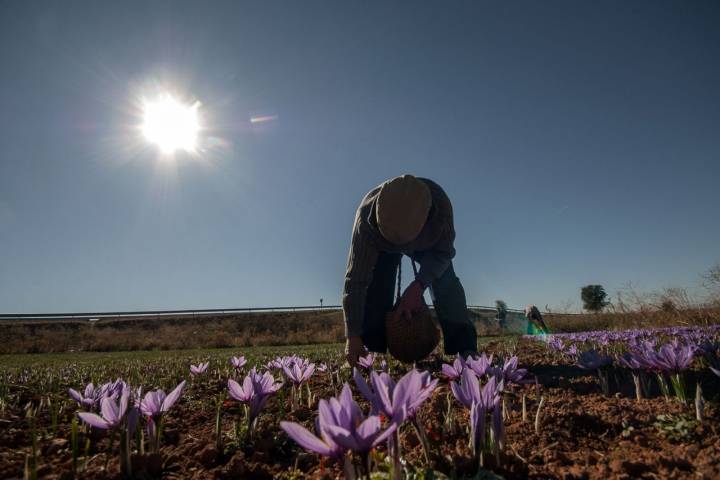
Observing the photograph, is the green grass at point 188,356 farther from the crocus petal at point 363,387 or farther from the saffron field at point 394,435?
the crocus petal at point 363,387

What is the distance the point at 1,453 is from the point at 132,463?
1.85 feet

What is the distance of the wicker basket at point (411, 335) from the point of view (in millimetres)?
3377

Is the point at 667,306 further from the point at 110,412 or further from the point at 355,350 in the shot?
the point at 110,412

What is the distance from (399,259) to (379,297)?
490 millimetres

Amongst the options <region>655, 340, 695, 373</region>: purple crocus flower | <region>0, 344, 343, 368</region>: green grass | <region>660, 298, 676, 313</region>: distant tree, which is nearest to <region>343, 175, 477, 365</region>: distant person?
<region>655, 340, 695, 373</region>: purple crocus flower

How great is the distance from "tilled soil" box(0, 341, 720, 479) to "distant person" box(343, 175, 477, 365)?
142 cm

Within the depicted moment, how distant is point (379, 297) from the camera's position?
4176mm

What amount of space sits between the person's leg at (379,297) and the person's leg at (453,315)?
51 centimetres

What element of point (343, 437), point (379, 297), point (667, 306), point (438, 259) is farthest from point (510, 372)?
point (667, 306)

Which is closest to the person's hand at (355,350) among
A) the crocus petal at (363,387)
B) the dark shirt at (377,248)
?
the dark shirt at (377,248)

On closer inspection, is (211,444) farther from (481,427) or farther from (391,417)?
(481,427)

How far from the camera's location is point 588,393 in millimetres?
2191

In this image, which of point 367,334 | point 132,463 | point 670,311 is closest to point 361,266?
point 367,334

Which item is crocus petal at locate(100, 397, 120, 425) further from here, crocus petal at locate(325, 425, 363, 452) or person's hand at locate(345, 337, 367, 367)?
person's hand at locate(345, 337, 367, 367)
